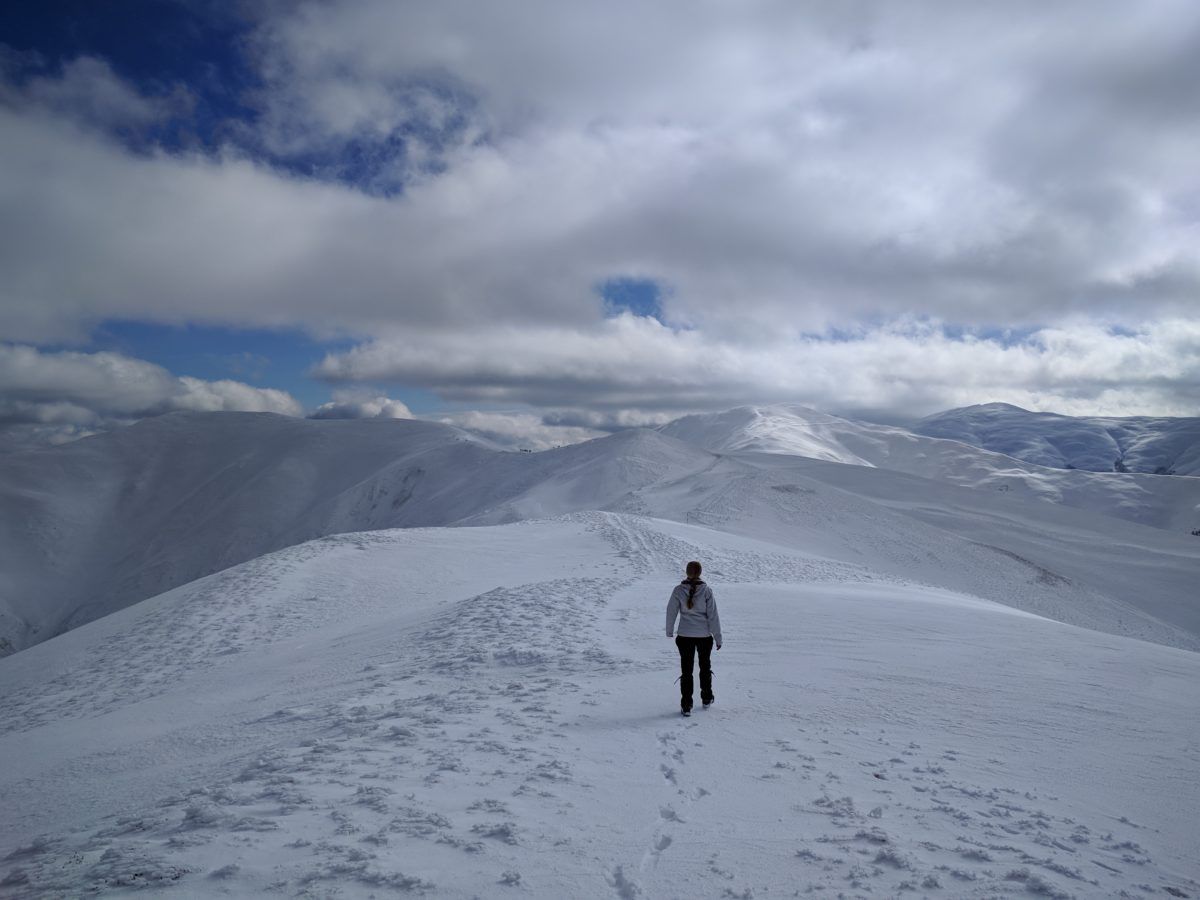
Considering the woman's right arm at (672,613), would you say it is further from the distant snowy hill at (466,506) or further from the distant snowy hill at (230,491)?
the distant snowy hill at (230,491)

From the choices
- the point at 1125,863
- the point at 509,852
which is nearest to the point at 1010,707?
the point at 1125,863

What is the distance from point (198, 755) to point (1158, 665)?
15.2m

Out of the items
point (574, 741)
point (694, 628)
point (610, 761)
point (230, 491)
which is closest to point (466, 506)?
point (230, 491)

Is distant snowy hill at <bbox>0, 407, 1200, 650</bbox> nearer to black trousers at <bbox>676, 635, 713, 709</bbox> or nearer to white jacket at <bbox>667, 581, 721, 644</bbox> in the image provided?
black trousers at <bbox>676, 635, 713, 709</bbox>

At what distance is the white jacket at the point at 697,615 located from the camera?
9523 mm

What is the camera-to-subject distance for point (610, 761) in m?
7.88

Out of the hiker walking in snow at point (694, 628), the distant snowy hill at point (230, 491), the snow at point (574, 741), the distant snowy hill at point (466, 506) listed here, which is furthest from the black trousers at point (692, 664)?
the distant snowy hill at point (230, 491)

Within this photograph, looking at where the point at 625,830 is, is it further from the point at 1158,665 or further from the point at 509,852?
the point at 1158,665

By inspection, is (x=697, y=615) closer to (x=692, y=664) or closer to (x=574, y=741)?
(x=692, y=664)

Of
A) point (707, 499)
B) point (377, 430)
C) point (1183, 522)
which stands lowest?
point (1183, 522)

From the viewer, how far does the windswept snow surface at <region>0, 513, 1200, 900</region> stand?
564cm

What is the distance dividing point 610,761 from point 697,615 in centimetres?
237

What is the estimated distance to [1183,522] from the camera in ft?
493

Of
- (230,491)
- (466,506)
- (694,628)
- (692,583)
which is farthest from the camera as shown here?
(230,491)
